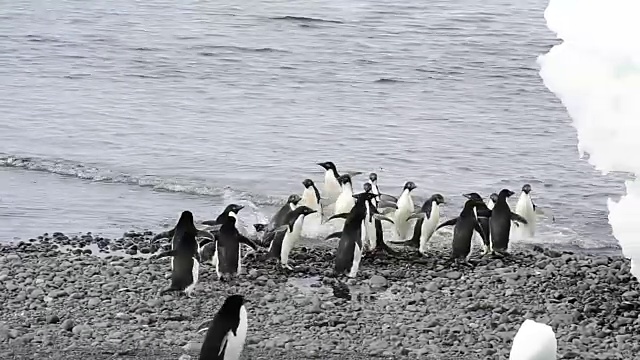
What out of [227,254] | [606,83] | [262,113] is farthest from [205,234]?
[262,113]

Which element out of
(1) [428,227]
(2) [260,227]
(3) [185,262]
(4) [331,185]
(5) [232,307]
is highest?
(5) [232,307]

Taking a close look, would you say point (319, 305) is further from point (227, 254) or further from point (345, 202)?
point (345, 202)

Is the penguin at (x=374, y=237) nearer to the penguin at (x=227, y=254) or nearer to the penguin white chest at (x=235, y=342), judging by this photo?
the penguin at (x=227, y=254)

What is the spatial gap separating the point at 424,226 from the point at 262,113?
7817mm

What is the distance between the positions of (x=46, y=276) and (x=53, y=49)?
1520 centimetres

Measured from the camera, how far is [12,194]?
40.6 feet

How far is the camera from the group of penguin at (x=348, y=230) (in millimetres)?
9297

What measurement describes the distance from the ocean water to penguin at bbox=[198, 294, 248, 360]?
4.14m

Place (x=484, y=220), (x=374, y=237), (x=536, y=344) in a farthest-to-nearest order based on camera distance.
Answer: (x=484, y=220) < (x=374, y=237) < (x=536, y=344)

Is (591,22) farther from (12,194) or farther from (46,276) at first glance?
(12,194)

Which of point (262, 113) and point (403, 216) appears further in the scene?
point (262, 113)

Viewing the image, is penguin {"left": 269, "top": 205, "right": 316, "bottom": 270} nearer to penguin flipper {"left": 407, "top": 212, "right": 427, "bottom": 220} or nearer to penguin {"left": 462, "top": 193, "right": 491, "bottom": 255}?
penguin flipper {"left": 407, "top": 212, "right": 427, "bottom": 220}

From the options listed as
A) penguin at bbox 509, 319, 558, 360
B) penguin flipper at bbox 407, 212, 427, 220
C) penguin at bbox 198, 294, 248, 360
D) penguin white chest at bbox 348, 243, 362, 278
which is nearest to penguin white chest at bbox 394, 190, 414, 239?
penguin flipper at bbox 407, 212, 427, 220

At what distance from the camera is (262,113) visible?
18.0 metres
